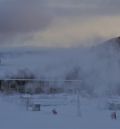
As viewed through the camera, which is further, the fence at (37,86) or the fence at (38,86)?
the fence at (37,86)

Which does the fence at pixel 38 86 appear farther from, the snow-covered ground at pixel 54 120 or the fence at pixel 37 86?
the snow-covered ground at pixel 54 120

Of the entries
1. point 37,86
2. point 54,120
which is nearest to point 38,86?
point 37,86

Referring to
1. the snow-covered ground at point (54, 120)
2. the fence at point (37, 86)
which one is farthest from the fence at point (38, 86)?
the snow-covered ground at point (54, 120)

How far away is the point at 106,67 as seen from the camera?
2772 centimetres

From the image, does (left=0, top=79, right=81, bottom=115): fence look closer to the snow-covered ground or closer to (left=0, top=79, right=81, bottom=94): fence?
(left=0, top=79, right=81, bottom=94): fence

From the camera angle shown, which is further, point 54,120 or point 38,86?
point 38,86

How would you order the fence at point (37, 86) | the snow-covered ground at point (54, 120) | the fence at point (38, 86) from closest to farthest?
1. the snow-covered ground at point (54, 120)
2. the fence at point (38, 86)
3. the fence at point (37, 86)

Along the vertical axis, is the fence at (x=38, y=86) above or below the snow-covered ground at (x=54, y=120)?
above

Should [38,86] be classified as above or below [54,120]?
above

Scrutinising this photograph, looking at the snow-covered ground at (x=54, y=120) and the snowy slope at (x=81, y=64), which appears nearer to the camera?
the snow-covered ground at (x=54, y=120)

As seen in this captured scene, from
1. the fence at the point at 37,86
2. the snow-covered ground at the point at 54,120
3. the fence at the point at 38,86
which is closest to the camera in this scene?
the snow-covered ground at the point at 54,120

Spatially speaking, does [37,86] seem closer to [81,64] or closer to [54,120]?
[81,64]

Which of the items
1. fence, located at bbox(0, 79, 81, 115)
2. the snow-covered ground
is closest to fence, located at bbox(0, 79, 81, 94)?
fence, located at bbox(0, 79, 81, 115)

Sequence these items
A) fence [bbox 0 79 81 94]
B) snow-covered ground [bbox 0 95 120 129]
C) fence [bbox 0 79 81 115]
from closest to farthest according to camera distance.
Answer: snow-covered ground [bbox 0 95 120 129] < fence [bbox 0 79 81 115] < fence [bbox 0 79 81 94]
